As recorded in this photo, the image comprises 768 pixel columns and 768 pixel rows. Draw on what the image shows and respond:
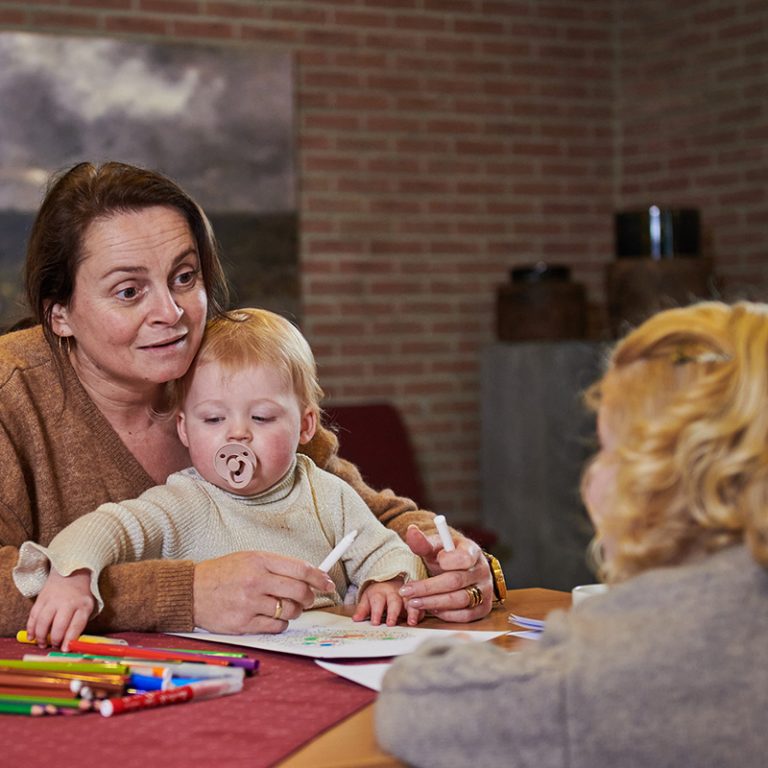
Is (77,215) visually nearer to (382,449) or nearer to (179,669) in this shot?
(179,669)

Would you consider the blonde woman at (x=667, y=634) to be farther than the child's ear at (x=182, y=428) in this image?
No

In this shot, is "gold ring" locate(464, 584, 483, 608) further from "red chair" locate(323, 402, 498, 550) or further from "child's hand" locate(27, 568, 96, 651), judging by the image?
"red chair" locate(323, 402, 498, 550)

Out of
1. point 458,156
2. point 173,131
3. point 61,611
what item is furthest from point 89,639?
point 458,156

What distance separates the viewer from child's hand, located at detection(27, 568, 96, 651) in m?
1.67

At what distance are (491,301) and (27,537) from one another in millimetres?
3544

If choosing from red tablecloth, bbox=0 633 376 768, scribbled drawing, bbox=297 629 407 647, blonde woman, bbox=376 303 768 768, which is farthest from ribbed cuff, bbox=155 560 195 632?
blonde woman, bbox=376 303 768 768

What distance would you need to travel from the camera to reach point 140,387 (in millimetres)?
2203

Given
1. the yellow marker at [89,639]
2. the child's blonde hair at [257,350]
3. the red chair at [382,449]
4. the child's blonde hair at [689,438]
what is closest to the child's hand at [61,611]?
the yellow marker at [89,639]

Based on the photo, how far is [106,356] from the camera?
2.13 meters

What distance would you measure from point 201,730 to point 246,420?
727 millimetres

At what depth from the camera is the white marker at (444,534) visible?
73.4 inches

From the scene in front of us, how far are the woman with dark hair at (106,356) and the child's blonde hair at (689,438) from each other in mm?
714

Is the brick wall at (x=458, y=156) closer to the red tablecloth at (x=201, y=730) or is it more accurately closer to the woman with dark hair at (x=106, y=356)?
the woman with dark hair at (x=106, y=356)

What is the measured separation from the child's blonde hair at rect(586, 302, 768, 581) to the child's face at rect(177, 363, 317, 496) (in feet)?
2.61
